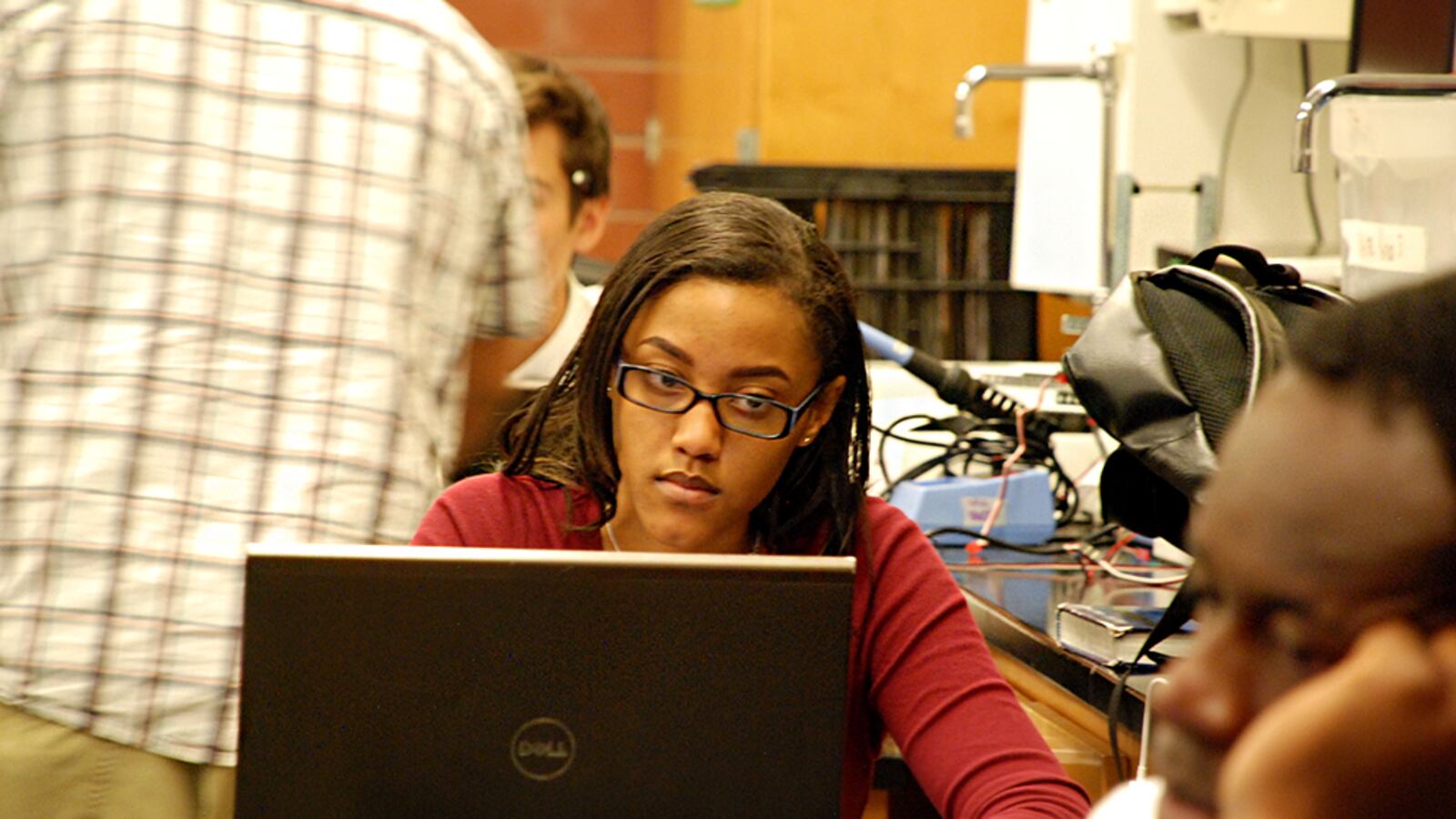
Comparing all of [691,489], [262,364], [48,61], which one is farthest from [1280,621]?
[48,61]

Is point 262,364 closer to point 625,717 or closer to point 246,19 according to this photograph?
point 246,19

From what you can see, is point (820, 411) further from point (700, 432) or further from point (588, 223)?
point (588, 223)

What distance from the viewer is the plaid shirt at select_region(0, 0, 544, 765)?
1.32 metres

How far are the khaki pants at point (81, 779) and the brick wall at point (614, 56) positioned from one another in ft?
9.47

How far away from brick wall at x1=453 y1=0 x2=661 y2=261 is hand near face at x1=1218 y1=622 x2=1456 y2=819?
3.85m

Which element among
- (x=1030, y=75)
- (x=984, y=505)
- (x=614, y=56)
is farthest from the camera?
(x=614, y=56)

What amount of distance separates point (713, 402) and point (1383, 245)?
32.6 inches

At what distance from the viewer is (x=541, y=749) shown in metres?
0.80

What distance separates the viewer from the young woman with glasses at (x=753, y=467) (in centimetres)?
120

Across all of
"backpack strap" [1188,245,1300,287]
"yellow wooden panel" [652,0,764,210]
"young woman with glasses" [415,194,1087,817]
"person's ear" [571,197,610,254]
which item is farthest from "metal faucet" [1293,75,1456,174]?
"yellow wooden panel" [652,0,764,210]

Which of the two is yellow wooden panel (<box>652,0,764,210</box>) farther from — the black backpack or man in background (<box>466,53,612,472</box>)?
the black backpack

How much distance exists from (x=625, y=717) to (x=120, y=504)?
68 cm

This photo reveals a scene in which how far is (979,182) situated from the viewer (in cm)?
265

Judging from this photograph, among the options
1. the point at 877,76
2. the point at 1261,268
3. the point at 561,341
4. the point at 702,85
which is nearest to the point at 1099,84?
the point at 877,76
